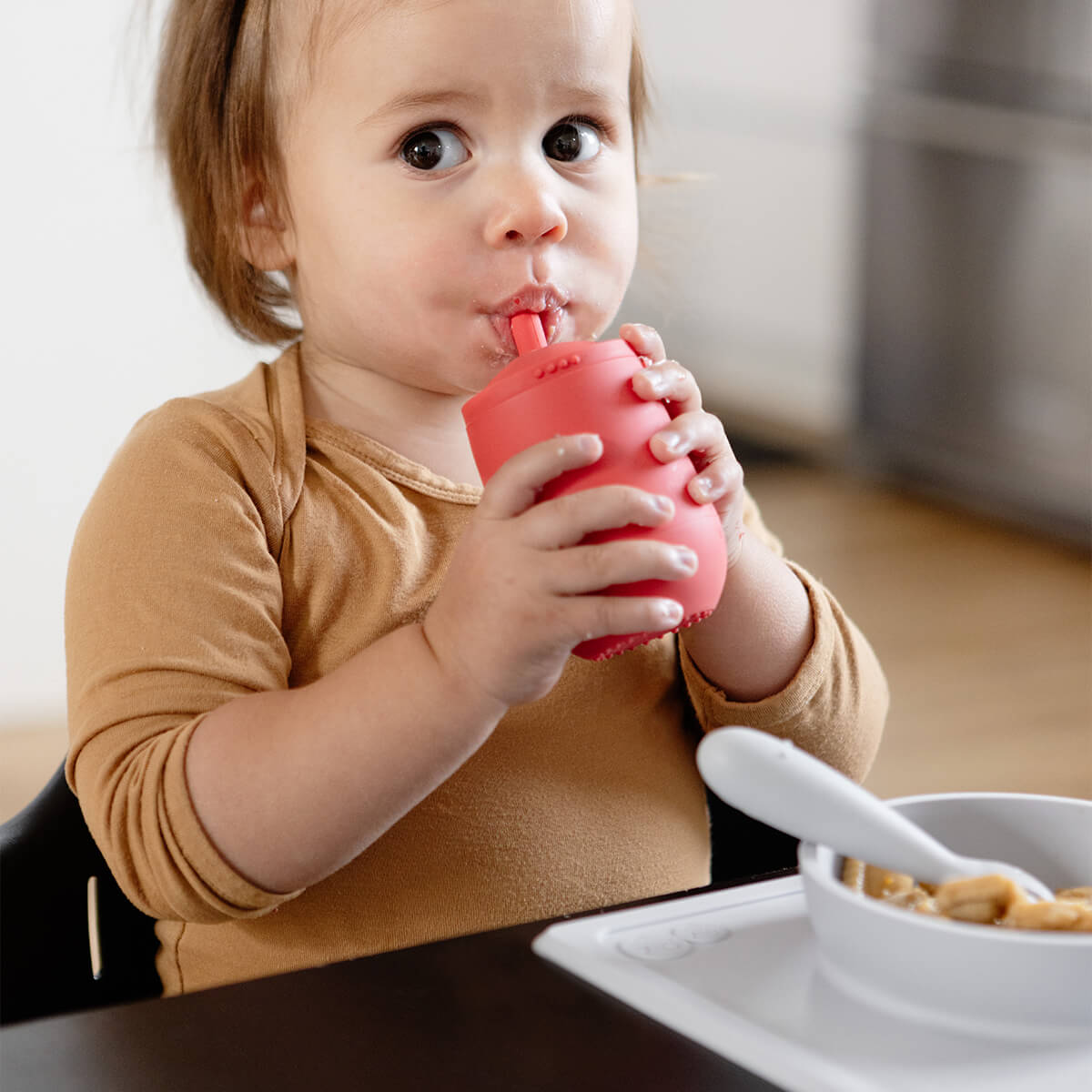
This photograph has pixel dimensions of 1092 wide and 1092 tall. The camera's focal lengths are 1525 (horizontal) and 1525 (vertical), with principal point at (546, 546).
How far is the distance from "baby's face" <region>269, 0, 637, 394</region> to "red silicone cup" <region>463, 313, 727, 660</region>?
190mm

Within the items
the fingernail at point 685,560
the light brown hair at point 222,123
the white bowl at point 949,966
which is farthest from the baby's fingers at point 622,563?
the light brown hair at point 222,123

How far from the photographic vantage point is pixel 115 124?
1.79m

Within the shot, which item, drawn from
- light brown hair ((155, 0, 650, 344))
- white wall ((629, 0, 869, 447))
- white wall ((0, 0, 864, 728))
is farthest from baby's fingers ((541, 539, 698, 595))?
white wall ((629, 0, 869, 447))

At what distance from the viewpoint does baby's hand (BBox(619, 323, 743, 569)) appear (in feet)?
1.94

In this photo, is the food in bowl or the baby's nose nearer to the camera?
the food in bowl

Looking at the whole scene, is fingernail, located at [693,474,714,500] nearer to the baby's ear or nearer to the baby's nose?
the baby's nose

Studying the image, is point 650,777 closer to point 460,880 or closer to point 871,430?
point 460,880

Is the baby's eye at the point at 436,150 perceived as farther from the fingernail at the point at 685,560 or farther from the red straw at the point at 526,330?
the fingernail at the point at 685,560

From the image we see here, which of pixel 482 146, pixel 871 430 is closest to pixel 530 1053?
pixel 482 146

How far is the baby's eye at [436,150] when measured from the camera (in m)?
0.78

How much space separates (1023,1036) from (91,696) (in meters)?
0.45

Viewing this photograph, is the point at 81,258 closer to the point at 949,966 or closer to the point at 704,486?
the point at 704,486

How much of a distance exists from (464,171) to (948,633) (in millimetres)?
1942

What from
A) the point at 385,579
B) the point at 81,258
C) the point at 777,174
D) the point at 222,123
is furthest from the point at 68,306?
the point at 777,174
